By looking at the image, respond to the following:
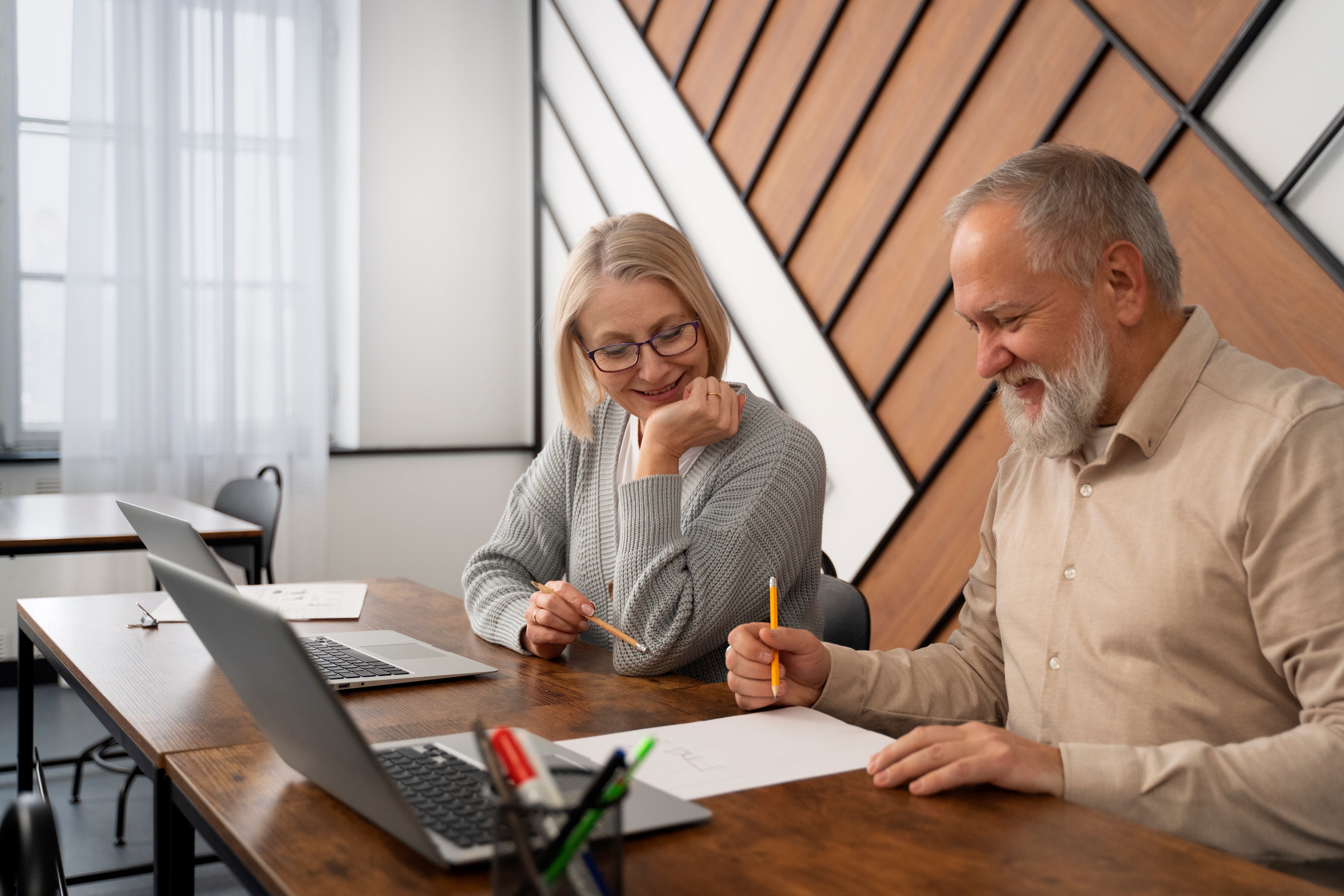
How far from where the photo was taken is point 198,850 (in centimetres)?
272

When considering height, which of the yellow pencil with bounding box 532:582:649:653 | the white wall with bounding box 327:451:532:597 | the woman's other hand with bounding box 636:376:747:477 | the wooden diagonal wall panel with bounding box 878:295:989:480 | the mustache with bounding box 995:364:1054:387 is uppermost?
the mustache with bounding box 995:364:1054:387

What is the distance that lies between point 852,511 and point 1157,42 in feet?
4.97

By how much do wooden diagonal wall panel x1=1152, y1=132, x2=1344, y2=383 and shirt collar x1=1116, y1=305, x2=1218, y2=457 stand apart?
97cm

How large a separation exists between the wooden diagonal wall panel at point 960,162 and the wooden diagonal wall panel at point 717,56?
3.38 ft

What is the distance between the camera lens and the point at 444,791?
869 millimetres

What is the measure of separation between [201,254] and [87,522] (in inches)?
70.9

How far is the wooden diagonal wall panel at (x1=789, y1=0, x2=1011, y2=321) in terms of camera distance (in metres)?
2.81

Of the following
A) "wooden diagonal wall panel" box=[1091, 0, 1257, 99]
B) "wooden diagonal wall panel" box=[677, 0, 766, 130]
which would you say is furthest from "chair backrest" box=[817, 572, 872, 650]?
"wooden diagonal wall panel" box=[677, 0, 766, 130]

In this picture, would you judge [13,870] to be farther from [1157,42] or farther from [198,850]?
[1157,42]

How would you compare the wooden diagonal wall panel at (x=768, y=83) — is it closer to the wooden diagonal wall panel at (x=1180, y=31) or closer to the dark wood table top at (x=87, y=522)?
the wooden diagonal wall panel at (x=1180, y=31)

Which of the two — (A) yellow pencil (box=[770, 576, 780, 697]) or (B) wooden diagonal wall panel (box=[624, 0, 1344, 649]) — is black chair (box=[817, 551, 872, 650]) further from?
(B) wooden diagonal wall panel (box=[624, 0, 1344, 649])

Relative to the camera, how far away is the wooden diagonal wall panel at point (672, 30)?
3.88m

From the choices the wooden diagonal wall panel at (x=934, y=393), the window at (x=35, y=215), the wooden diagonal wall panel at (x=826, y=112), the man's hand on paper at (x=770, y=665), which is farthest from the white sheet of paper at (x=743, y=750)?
the window at (x=35, y=215)

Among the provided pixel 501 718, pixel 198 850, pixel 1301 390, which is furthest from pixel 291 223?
pixel 1301 390
